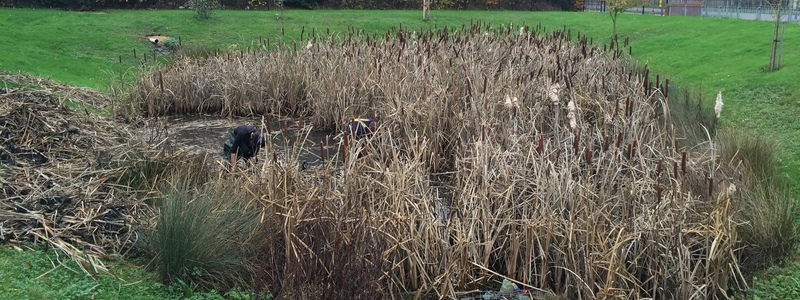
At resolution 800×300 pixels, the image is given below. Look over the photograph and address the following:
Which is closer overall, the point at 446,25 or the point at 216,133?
the point at 216,133

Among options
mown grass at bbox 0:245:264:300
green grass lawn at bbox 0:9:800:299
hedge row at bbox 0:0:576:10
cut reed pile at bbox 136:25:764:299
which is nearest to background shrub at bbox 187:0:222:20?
green grass lawn at bbox 0:9:800:299

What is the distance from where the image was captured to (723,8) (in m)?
30.0

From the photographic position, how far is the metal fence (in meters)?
21.5

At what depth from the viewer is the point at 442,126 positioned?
7637 millimetres

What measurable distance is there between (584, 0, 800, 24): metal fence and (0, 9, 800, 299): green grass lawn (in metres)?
1.83

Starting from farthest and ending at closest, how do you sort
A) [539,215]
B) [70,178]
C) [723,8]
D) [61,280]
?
[723,8] → [70,178] → [539,215] → [61,280]

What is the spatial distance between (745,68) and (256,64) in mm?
7882

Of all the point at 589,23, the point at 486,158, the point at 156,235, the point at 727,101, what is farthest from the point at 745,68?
the point at 589,23

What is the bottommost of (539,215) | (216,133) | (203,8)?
(216,133)

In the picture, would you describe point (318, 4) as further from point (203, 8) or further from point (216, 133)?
point (216, 133)

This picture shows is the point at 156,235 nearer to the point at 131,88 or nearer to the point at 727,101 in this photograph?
the point at 131,88

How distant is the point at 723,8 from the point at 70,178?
94.8 feet

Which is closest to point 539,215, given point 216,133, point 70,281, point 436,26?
point 70,281

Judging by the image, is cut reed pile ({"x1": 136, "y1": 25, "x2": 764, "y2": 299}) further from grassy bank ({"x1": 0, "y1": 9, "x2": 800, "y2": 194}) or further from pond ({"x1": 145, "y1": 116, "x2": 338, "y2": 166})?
pond ({"x1": 145, "y1": 116, "x2": 338, "y2": 166})
